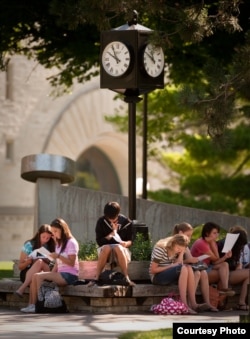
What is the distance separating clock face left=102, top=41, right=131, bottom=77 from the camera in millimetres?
19750

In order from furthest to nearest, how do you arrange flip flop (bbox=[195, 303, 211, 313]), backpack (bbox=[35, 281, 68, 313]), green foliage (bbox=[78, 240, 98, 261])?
green foliage (bbox=[78, 240, 98, 261]) → flip flop (bbox=[195, 303, 211, 313]) → backpack (bbox=[35, 281, 68, 313])

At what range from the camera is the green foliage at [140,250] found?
762 inches

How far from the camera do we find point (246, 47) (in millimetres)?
17688

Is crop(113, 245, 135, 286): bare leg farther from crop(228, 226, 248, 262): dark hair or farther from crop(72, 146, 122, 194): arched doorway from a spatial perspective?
crop(72, 146, 122, 194): arched doorway

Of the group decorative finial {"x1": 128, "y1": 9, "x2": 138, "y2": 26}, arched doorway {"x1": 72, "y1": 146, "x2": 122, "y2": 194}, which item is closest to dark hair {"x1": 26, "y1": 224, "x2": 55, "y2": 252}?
decorative finial {"x1": 128, "y1": 9, "x2": 138, "y2": 26}

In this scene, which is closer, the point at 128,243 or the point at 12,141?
the point at 128,243

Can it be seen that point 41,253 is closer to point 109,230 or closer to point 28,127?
point 109,230

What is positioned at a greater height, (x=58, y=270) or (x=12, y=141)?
(x=12, y=141)

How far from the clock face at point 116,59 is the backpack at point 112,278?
3137 mm

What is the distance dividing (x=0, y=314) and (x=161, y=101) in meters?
20.2

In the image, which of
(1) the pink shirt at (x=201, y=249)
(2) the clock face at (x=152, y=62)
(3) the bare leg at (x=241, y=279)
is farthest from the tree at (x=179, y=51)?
(3) the bare leg at (x=241, y=279)

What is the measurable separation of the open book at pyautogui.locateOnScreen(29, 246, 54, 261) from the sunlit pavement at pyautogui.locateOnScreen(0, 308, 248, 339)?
2.64 ft

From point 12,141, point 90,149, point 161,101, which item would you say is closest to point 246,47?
point 161,101

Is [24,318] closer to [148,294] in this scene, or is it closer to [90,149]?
[148,294]
